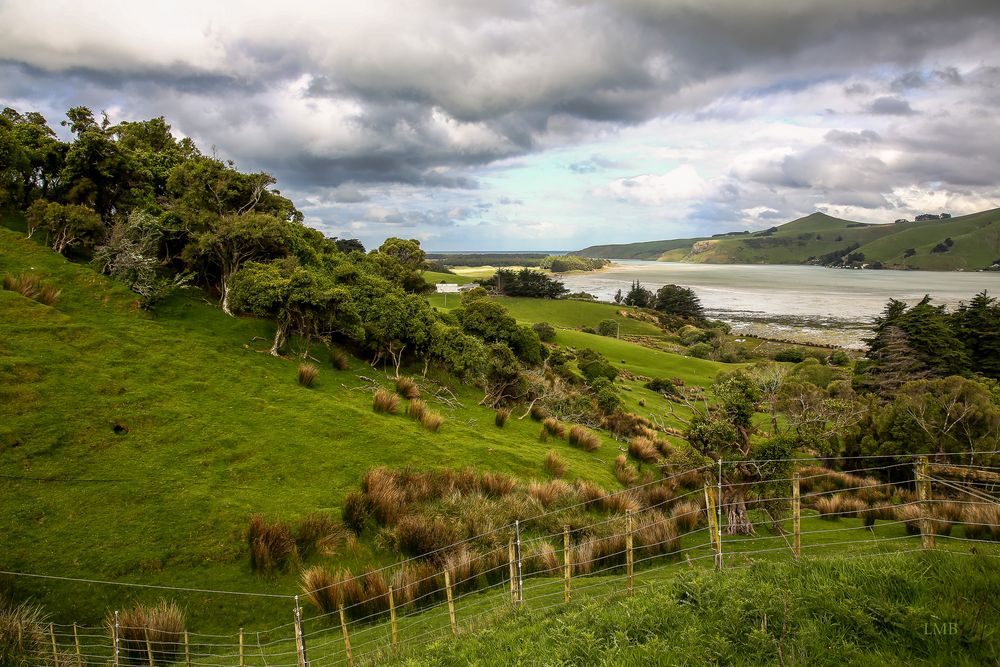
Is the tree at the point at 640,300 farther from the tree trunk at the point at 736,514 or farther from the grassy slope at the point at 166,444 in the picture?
the tree trunk at the point at 736,514

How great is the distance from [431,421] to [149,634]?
31.5 feet

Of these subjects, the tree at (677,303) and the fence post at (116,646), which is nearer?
the fence post at (116,646)

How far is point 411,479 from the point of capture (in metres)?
11.5

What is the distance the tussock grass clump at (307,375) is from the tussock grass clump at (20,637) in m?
9.64

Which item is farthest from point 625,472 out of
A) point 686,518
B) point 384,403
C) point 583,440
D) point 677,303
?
point 677,303

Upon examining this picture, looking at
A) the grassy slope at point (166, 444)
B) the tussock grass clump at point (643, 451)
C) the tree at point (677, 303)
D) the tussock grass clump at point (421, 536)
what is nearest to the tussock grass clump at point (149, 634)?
the grassy slope at point (166, 444)

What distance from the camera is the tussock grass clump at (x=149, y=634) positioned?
22.2 ft

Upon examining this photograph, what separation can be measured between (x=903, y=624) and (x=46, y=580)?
443 inches

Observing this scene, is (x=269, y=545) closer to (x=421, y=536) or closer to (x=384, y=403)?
(x=421, y=536)

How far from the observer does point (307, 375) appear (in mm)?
16391

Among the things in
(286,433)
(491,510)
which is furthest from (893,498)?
(286,433)

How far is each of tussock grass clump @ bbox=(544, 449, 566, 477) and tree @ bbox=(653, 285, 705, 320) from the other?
4203 inches

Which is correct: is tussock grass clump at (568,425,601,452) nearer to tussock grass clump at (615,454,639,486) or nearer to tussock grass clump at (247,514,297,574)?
tussock grass clump at (615,454,639,486)

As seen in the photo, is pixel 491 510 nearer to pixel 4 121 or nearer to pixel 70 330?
pixel 70 330
